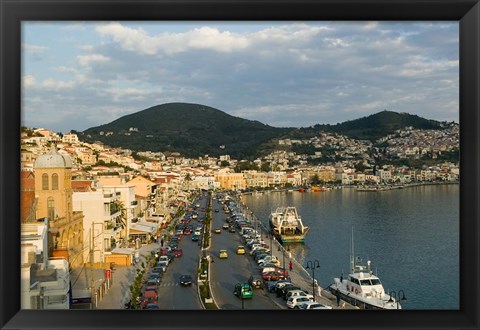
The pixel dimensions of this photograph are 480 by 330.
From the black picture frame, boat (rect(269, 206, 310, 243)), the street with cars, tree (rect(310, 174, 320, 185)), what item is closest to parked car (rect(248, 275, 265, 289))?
the street with cars

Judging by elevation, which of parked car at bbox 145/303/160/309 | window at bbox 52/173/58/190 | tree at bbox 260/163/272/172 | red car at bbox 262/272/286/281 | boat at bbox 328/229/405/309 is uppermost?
tree at bbox 260/163/272/172

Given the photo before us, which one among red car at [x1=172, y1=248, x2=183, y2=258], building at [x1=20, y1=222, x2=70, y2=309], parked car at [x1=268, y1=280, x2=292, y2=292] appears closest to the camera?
building at [x1=20, y1=222, x2=70, y2=309]

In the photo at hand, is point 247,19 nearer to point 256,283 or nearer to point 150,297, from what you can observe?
point 150,297

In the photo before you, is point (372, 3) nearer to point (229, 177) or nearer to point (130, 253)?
point (130, 253)

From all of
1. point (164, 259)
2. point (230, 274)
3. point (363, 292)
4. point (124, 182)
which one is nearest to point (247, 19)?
point (363, 292)

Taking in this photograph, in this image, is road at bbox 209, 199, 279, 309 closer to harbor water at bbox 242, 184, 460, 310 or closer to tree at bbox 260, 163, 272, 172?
harbor water at bbox 242, 184, 460, 310
